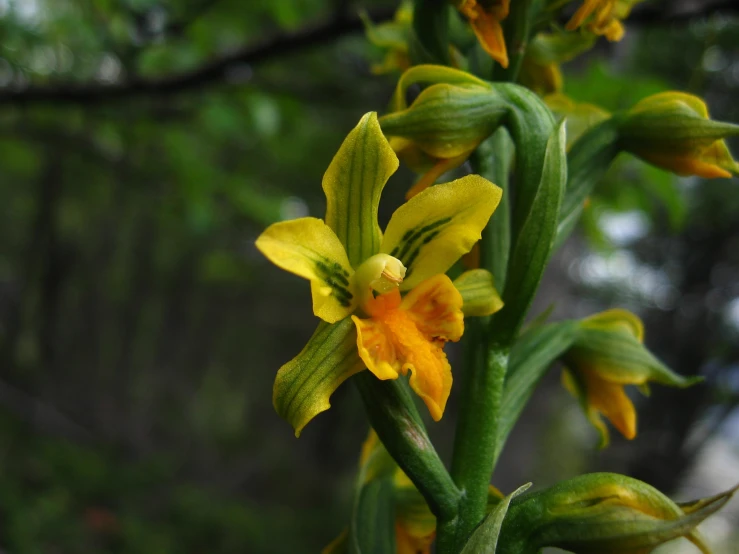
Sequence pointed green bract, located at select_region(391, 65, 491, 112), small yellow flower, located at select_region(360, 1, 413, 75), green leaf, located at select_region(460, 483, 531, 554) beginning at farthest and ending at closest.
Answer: small yellow flower, located at select_region(360, 1, 413, 75) → pointed green bract, located at select_region(391, 65, 491, 112) → green leaf, located at select_region(460, 483, 531, 554)

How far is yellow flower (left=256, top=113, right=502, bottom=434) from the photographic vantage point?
3.11 ft

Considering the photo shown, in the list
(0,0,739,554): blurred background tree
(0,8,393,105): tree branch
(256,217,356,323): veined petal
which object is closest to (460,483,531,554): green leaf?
(256,217,356,323): veined petal

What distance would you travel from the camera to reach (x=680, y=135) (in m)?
1.19

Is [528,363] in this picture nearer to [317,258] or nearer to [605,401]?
[605,401]

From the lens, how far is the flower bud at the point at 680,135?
3.85 ft

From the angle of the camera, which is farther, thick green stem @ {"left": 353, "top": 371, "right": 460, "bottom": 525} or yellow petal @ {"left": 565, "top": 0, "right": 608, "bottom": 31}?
yellow petal @ {"left": 565, "top": 0, "right": 608, "bottom": 31}

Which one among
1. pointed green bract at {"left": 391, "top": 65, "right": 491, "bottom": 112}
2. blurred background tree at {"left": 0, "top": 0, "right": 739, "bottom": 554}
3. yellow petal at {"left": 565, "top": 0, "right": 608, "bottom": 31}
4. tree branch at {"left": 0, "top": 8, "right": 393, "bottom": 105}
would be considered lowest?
blurred background tree at {"left": 0, "top": 0, "right": 739, "bottom": 554}

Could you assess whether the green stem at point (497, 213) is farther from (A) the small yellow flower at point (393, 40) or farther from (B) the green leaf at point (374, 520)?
(B) the green leaf at point (374, 520)

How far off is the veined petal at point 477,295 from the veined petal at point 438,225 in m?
0.04

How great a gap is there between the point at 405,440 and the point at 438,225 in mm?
335

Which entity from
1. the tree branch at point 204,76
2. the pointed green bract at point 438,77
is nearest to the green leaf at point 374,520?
the pointed green bract at point 438,77

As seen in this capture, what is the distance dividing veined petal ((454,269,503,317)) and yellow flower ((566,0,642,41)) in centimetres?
51

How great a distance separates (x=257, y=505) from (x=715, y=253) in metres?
9.34

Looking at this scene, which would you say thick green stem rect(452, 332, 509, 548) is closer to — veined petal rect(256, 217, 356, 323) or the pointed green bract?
veined petal rect(256, 217, 356, 323)
